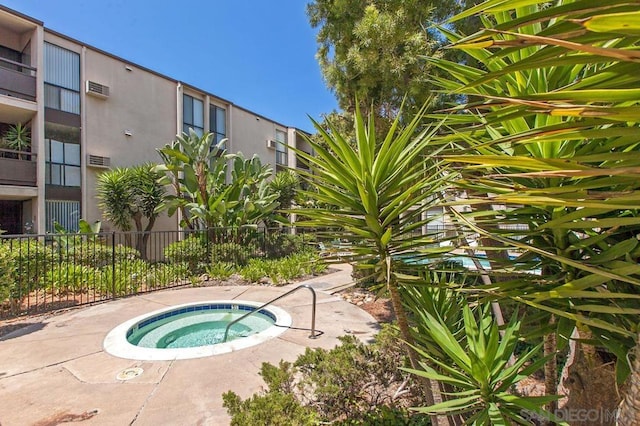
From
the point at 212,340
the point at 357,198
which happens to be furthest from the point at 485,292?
the point at 212,340

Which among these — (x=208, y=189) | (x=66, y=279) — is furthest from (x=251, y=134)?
(x=66, y=279)

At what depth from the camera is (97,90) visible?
43.6 feet

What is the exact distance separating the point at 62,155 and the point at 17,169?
1639mm

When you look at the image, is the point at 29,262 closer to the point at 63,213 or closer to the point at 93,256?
the point at 93,256

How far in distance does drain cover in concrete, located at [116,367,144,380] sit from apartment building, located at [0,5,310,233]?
10542 mm

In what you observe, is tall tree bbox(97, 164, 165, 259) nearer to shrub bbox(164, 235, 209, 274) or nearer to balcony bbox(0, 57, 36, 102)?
shrub bbox(164, 235, 209, 274)

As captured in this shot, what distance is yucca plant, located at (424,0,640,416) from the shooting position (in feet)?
2.47

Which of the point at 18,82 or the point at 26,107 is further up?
the point at 18,82

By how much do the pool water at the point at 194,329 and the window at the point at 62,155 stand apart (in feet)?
34.2

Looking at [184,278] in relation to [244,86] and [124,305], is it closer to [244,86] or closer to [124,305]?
[124,305]

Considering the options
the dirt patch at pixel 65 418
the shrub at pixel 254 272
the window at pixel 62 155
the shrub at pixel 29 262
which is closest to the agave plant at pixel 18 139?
the window at pixel 62 155

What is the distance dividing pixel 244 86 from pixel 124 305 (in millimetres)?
15568

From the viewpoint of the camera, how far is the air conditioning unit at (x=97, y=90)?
13055 millimetres

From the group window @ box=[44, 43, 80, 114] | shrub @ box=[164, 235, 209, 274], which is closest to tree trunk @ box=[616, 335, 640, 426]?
shrub @ box=[164, 235, 209, 274]
